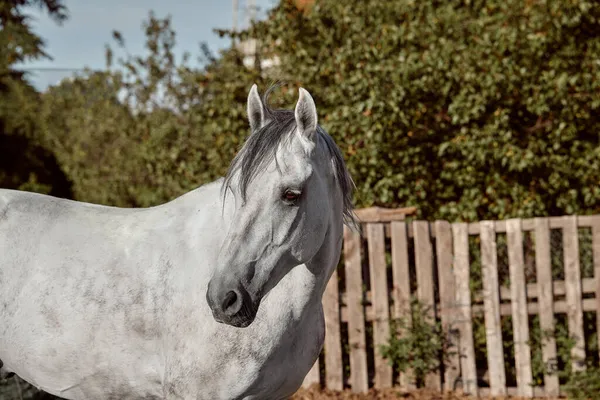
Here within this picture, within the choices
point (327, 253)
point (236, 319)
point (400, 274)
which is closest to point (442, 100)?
point (400, 274)

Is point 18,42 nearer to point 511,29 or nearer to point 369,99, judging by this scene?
point 369,99

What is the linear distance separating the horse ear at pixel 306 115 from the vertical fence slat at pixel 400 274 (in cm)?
391

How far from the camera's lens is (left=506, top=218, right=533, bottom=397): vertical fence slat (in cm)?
656

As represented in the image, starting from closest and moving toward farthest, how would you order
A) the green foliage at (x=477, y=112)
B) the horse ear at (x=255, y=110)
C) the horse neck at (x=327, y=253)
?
the horse ear at (x=255, y=110) < the horse neck at (x=327, y=253) < the green foliage at (x=477, y=112)

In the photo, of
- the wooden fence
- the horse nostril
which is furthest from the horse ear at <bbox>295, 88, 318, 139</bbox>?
the wooden fence

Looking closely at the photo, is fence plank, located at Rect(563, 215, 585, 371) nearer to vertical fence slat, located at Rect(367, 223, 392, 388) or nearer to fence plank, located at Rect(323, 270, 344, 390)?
vertical fence slat, located at Rect(367, 223, 392, 388)

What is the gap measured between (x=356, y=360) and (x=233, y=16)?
24928 mm

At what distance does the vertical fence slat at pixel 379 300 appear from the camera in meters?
6.74

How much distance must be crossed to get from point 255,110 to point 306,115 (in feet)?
0.87

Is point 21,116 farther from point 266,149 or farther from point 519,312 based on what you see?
point 266,149

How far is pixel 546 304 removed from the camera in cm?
654

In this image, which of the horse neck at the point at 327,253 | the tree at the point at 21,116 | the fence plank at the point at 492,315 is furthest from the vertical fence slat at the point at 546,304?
the tree at the point at 21,116

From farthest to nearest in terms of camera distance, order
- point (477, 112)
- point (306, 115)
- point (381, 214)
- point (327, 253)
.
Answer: point (477, 112), point (381, 214), point (327, 253), point (306, 115)

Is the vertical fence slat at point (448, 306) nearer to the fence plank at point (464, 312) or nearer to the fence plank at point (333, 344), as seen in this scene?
the fence plank at point (464, 312)
